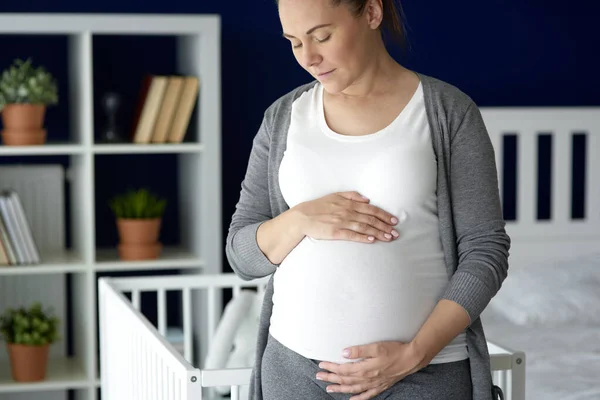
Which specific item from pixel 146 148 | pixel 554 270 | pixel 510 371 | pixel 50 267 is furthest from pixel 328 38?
pixel 554 270

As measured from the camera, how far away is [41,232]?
2955 millimetres

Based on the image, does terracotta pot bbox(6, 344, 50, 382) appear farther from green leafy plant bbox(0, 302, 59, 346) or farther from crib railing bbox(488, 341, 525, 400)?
crib railing bbox(488, 341, 525, 400)

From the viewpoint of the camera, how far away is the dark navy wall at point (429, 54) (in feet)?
9.98

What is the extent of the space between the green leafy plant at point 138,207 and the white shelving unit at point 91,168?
0.10 metres

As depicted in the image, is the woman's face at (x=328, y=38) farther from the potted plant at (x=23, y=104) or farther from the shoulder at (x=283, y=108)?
→ the potted plant at (x=23, y=104)

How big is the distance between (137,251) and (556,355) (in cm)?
117

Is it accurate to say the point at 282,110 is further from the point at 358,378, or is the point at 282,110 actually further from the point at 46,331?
the point at 46,331

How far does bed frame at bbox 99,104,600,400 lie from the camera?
1505 mm

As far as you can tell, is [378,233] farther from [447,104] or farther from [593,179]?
[593,179]

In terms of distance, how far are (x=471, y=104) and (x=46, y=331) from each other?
6.04ft

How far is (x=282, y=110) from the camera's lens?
1.33m

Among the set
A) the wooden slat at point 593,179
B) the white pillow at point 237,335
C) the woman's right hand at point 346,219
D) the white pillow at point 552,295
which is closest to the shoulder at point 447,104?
the woman's right hand at point 346,219

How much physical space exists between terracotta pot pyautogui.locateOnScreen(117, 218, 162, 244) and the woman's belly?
1648mm

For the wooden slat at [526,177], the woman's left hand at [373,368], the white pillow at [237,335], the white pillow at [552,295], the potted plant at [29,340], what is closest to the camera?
the woman's left hand at [373,368]
